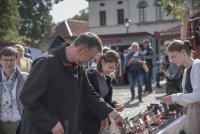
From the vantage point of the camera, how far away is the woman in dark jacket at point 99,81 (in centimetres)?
493

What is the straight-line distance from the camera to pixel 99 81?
5043 millimetres

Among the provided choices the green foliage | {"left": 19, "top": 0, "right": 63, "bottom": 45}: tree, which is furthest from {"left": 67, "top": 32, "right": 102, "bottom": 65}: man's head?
{"left": 19, "top": 0, "right": 63, "bottom": 45}: tree

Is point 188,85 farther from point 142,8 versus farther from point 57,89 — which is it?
point 142,8

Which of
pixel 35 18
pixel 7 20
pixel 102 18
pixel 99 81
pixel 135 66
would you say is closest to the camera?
pixel 99 81

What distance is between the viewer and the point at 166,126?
5.59 meters

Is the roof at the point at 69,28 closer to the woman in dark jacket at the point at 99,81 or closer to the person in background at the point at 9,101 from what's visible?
the person in background at the point at 9,101

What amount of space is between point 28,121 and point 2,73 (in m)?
1.75

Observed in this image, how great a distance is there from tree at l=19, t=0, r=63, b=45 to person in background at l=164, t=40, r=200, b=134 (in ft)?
146

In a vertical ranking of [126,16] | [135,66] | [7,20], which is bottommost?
[135,66]

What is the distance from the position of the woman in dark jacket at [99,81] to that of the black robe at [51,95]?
751 millimetres

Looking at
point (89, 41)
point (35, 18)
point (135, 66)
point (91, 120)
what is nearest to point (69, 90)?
point (89, 41)

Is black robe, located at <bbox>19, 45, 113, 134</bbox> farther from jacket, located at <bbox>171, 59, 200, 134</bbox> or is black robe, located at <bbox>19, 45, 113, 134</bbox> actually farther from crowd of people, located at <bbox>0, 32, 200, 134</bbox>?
jacket, located at <bbox>171, 59, 200, 134</bbox>

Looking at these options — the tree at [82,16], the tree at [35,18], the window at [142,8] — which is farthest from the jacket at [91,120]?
the tree at [82,16]

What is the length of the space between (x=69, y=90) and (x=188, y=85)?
166 centimetres
